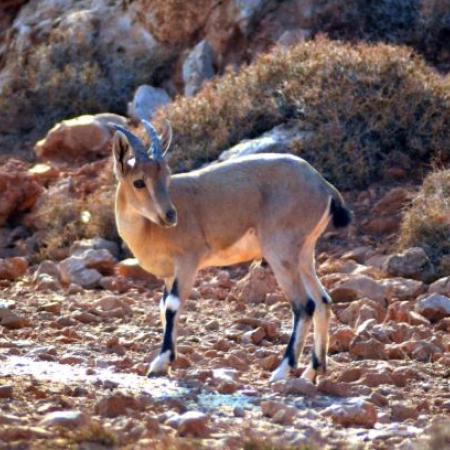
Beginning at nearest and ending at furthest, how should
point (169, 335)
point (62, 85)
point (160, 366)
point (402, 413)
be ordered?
point (402, 413) → point (160, 366) → point (169, 335) → point (62, 85)

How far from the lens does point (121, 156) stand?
36.2 feet

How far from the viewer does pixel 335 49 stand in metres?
17.3

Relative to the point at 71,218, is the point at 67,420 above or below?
above

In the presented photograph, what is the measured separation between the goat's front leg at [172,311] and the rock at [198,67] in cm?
1039

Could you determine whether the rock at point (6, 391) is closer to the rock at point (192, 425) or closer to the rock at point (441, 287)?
the rock at point (192, 425)

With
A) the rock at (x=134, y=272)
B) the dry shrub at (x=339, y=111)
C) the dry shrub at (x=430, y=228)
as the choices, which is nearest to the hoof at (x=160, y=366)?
the dry shrub at (x=430, y=228)

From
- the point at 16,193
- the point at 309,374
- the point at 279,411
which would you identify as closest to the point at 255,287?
the point at 309,374

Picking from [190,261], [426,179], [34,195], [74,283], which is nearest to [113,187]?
[34,195]

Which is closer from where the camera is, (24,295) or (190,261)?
(190,261)

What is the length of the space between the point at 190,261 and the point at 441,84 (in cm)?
717

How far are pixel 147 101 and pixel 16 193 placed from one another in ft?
14.4

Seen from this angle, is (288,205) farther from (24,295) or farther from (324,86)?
(324,86)

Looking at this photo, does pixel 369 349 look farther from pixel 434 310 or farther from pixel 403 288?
pixel 403 288

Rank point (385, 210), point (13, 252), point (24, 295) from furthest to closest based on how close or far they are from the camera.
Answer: point (13, 252) → point (385, 210) → point (24, 295)
